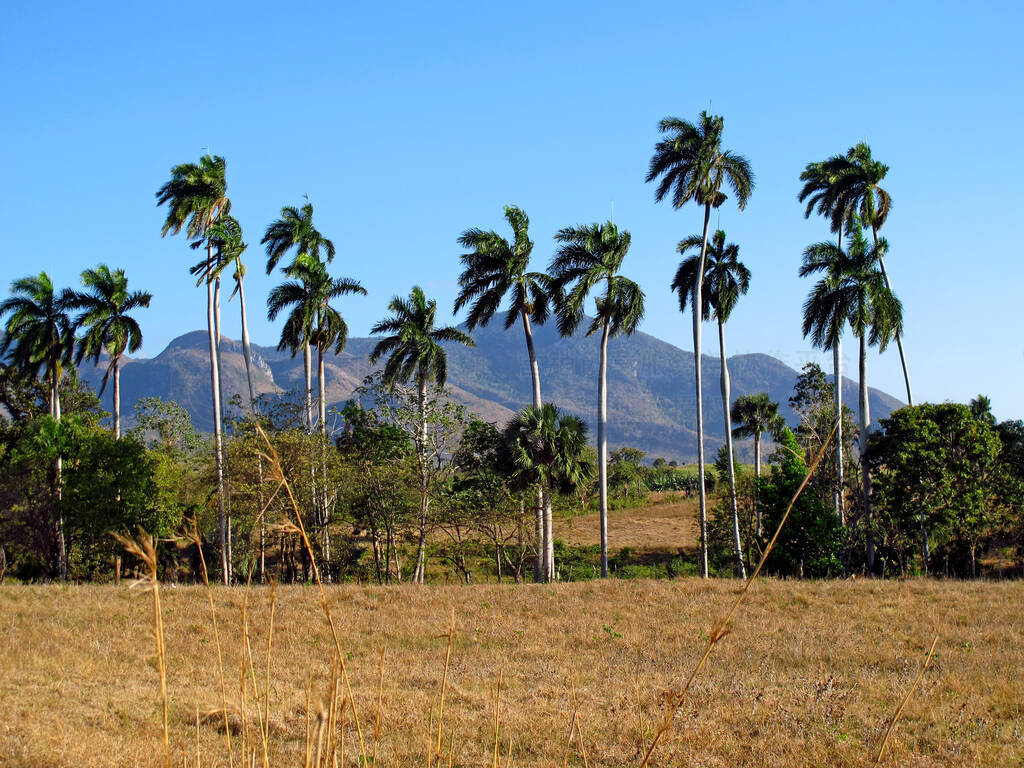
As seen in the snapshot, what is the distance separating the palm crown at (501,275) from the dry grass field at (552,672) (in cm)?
1403

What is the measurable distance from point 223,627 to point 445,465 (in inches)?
681

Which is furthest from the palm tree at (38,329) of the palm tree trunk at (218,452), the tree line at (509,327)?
the palm tree trunk at (218,452)

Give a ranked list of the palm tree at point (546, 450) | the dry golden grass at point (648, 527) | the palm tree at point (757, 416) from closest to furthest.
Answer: the palm tree at point (546, 450) → the dry golden grass at point (648, 527) → the palm tree at point (757, 416)

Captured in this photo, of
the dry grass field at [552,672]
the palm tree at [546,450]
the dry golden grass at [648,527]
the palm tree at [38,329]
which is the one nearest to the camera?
the dry grass field at [552,672]

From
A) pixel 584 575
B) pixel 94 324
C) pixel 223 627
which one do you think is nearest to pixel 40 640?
pixel 223 627

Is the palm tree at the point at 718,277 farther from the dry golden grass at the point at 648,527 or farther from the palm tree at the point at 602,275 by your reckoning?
the dry golden grass at the point at 648,527

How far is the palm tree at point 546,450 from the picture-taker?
33.7 metres

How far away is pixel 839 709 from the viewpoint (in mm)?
12039

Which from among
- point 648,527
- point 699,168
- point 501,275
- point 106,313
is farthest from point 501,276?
point 648,527

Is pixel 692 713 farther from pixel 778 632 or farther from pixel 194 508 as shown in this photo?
pixel 194 508

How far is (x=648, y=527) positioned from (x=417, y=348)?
34.4 m

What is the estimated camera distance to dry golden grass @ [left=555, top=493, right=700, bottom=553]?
189ft

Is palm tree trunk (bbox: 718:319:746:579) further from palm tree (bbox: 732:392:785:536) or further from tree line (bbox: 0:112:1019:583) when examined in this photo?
palm tree (bbox: 732:392:785:536)

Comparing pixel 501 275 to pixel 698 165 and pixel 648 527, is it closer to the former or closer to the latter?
pixel 698 165
